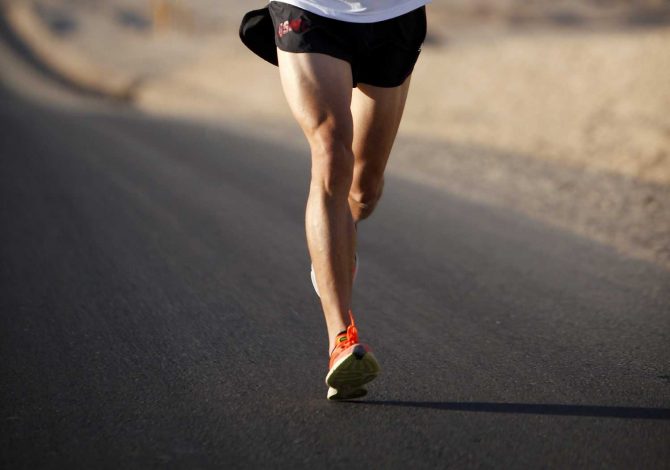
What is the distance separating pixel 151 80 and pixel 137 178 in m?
23.9

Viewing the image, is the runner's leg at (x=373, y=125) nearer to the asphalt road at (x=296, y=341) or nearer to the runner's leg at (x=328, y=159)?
the runner's leg at (x=328, y=159)

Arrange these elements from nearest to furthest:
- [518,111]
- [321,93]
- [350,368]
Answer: [350,368] < [321,93] < [518,111]

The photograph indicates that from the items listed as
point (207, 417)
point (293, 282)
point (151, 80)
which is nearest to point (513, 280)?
point (293, 282)

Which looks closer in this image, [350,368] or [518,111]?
[350,368]

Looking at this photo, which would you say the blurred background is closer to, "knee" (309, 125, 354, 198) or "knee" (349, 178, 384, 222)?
"knee" (349, 178, 384, 222)

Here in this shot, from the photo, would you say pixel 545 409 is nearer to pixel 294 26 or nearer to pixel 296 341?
pixel 296 341

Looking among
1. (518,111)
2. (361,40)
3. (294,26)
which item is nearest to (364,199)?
(361,40)

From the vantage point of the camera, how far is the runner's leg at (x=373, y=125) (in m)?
3.54

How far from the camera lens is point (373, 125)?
357 centimetres

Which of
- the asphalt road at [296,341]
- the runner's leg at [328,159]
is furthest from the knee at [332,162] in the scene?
the asphalt road at [296,341]

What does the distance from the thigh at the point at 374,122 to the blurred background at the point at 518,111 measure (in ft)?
9.70

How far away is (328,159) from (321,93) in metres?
0.23

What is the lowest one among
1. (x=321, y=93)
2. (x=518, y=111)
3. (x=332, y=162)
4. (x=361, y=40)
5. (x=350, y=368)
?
(x=518, y=111)

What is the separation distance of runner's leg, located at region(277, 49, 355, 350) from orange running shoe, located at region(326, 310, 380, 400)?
0.09m
